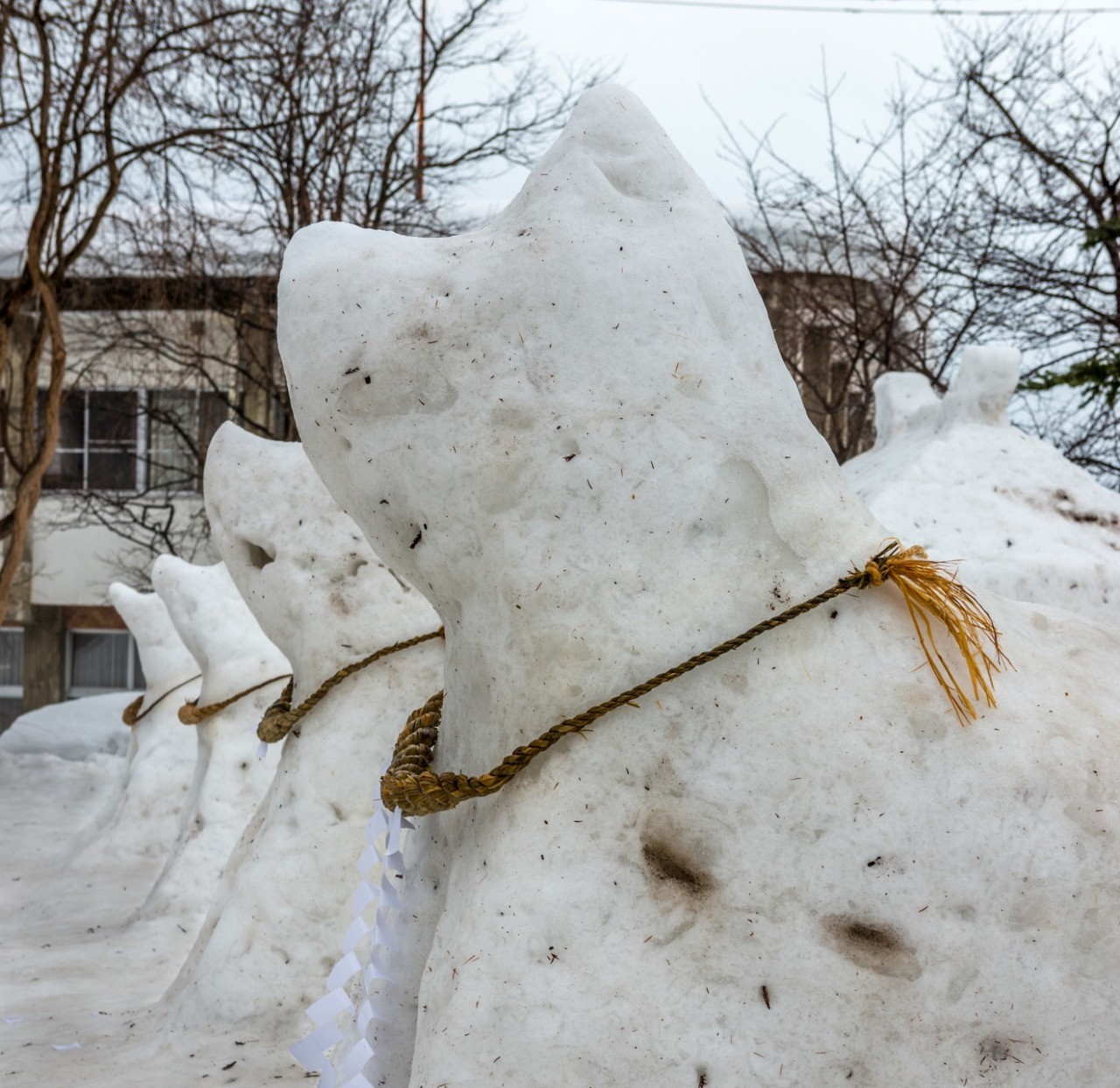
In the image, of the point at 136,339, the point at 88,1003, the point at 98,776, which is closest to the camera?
the point at 88,1003

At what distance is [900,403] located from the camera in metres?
4.47

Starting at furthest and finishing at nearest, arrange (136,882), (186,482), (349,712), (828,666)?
(186,482)
(136,882)
(349,712)
(828,666)

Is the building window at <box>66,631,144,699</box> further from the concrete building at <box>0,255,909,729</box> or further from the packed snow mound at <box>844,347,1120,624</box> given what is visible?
the packed snow mound at <box>844,347,1120,624</box>

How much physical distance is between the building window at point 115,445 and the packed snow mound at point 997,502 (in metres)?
9.17

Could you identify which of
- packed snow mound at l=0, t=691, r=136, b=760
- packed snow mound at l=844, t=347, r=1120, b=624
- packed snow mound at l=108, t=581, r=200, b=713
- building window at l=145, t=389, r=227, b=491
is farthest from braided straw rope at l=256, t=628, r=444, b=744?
packed snow mound at l=0, t=691, r=136, b=760

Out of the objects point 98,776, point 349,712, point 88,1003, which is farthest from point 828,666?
point 98,776

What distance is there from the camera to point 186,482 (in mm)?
11961

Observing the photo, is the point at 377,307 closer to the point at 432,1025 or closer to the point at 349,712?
the point at 432,1025

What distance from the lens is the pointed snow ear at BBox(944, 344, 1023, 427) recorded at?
3.84m

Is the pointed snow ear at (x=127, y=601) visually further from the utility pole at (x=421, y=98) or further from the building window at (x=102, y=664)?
the building window at (x=102, y=664)

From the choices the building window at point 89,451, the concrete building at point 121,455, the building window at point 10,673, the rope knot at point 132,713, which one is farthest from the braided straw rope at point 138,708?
the building window at point 10,673

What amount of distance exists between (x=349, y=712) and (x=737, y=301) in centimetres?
174

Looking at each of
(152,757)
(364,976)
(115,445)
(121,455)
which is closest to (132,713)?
(152,757)

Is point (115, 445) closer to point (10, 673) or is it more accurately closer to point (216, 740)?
point (10, 673)
